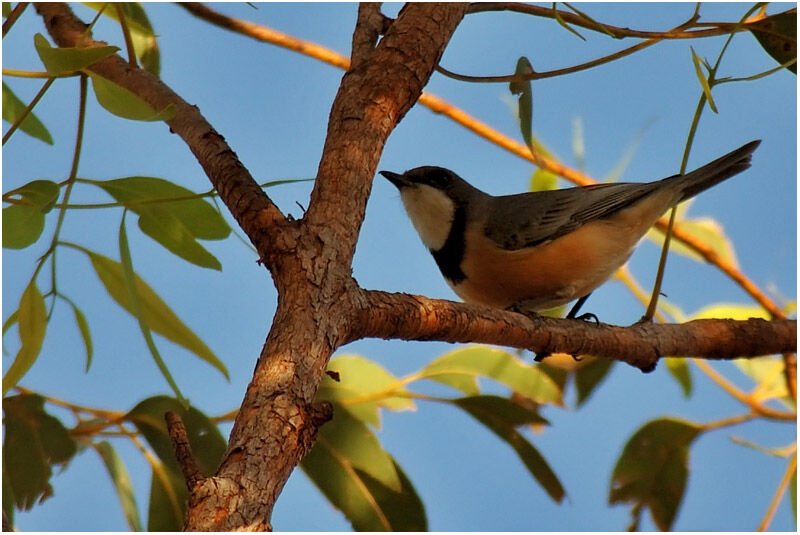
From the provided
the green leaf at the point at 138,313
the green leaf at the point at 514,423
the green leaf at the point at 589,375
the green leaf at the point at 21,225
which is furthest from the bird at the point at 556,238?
the green leaf at the point at 21,225

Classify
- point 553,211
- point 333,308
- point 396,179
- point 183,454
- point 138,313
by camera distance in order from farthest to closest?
1. point 396,179
2. point 553,211
3. point 333,308
4. point 138,313
5. point 183,454

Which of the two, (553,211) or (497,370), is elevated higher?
(553,211)

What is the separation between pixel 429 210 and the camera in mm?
3336

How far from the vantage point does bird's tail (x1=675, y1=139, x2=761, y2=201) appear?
2820mm

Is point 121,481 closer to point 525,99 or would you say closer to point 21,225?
point 21,225

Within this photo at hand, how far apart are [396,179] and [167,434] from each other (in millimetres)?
1490

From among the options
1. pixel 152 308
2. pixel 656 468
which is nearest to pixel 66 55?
pixel 152 308

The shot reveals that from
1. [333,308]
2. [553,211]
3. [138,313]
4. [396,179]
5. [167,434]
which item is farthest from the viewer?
[396,179]

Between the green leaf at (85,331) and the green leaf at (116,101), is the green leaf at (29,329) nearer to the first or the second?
the green leaf at (85,331)

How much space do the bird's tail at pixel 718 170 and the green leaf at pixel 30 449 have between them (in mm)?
1983

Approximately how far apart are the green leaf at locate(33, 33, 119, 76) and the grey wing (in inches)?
67.6

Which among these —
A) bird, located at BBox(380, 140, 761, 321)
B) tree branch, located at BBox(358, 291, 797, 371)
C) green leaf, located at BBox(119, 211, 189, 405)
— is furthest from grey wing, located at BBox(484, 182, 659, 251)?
green leaf, located at BBox(119, 211, 189, 405)

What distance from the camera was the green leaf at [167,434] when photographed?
2070 mm

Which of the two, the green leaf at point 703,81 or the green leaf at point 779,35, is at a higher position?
the green leaf at point 779,35
